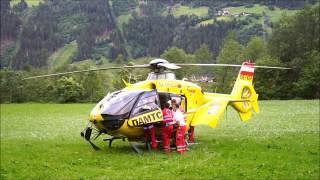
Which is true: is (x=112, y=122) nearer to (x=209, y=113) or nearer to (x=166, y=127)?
(x=166, y=127)

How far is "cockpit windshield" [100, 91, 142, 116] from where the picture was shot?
16.5 metres

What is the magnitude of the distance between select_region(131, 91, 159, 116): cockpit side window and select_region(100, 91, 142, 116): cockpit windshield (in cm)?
18

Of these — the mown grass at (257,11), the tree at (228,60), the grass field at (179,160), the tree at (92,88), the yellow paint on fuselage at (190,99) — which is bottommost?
the tree at (92,88)

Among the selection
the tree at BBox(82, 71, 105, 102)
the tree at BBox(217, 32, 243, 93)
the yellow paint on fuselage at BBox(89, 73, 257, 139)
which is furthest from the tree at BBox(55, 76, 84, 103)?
the yellow paint on fuselage at BBox(89, 73, 257, 139)

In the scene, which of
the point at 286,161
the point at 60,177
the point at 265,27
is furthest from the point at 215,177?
the point at 265,27

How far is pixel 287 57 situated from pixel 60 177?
7788 centimetres

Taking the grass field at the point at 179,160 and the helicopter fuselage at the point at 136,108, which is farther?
the helicopter fuselage at the point at 136,108

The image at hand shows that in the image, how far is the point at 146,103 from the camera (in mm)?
17000

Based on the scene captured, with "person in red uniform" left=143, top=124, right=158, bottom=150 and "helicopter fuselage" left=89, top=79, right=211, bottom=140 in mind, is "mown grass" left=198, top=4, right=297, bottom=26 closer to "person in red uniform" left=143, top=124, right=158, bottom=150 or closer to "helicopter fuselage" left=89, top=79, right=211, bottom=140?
"helicopter fuselage" left=89, top=79, right=211, bottom=140

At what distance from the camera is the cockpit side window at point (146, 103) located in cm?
1675

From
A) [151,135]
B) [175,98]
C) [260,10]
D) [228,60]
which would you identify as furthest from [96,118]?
[260,10]

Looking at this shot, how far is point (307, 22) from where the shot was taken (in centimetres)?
8712

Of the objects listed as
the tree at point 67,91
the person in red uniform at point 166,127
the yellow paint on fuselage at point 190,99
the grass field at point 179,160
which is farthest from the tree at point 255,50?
the person in red uniform at point 166,127

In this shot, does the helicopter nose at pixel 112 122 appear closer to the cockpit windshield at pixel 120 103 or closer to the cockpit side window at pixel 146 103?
the cockpit windshield at pixel 120 103
